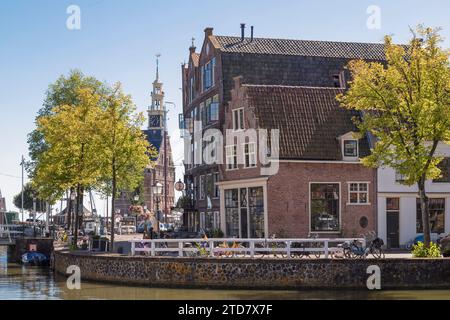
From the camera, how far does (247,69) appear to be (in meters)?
57.0

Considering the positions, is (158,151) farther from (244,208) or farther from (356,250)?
(356,250)

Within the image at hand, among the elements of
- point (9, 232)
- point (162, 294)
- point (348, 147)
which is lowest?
point (162, 294)

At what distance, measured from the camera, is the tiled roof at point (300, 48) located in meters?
57.8

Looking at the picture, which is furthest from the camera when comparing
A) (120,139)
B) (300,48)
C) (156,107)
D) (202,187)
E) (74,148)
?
(156,107)

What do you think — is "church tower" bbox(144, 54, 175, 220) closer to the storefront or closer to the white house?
the storefront

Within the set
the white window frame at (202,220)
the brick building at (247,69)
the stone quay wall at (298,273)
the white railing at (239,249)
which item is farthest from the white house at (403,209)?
the white window frame at (202,220)

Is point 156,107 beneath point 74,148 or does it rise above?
above

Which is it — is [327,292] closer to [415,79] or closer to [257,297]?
[257,297]

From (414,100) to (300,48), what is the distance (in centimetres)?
2249

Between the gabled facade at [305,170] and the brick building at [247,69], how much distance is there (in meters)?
6.22

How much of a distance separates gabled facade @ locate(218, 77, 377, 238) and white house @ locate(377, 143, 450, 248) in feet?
2.16

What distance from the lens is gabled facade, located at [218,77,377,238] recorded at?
4659cm

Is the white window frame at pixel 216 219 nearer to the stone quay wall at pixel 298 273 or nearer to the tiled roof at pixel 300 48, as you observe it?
the tiled roof at pixel 300 48

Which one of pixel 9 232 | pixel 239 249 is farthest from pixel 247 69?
pixel 9 232
